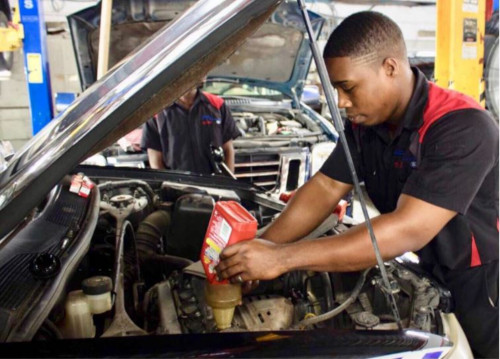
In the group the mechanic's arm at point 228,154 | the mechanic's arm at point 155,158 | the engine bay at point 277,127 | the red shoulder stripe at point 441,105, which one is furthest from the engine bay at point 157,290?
the engine bay at point 277,127

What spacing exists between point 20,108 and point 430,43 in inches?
349

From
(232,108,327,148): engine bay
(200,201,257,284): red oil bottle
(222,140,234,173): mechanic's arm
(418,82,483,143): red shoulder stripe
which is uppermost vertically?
(418,82,483,143): red shoulder stripe

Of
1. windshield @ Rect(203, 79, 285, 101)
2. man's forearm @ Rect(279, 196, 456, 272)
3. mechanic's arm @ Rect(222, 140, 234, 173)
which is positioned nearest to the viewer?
man's forearm @ Rect(279, 196, 456, 272)

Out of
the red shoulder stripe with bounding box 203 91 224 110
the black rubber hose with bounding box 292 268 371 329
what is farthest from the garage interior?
the red shoulder stripe with bounding box 203 91 224 110

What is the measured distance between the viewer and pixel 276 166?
13.2 feet

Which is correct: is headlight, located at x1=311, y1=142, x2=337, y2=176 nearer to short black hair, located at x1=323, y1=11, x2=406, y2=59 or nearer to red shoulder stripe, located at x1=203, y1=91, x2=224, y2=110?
red shoulder stripe, located at x1=203, y1=91, x2=224, y2=110

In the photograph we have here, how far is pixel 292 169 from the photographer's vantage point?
397cm

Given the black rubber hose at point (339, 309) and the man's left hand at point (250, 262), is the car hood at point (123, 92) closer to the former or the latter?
the man's left hand at point (250, 262)

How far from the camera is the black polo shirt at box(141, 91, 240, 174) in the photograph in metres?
3.21

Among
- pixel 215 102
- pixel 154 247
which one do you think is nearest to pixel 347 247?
pixel 154 247

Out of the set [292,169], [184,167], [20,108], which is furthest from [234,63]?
[20,108]

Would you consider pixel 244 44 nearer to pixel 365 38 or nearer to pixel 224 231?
pixel 365 38

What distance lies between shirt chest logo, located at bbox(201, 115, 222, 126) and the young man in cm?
174

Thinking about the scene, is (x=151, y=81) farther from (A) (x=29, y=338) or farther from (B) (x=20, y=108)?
(B) (x=20, y=108)
